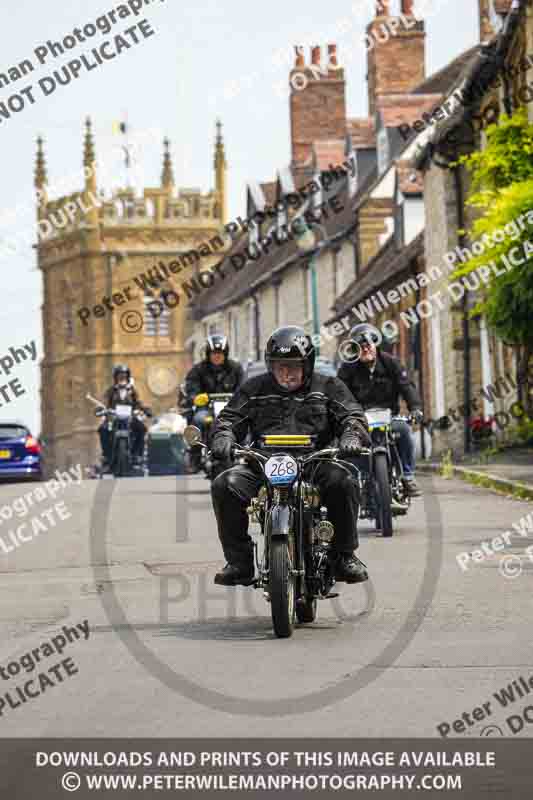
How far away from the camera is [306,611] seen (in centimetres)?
932

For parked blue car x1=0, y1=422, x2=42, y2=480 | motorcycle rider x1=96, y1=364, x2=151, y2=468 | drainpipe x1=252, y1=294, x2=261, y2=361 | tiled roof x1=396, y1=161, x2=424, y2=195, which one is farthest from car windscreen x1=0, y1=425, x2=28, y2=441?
drainpipe x1=252, y1=294, x2=261, y2=361

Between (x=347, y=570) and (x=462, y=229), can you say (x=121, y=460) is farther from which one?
(x=347, y=570)

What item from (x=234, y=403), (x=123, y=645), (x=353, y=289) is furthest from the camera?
(x=353, y=289)

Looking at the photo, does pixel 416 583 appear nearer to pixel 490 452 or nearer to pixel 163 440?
pixel 490 452

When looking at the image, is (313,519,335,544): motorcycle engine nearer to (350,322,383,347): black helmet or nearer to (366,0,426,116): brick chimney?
(350,322,383,347): black helmet

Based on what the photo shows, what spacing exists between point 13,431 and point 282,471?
2577 centimetres

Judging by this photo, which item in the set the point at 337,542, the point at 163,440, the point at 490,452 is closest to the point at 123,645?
the point at 337,542

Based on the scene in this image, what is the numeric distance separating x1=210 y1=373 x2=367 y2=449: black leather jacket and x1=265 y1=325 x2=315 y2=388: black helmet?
0.58ft

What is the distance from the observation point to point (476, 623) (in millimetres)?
9102

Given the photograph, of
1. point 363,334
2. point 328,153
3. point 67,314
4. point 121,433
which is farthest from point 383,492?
point 67,314

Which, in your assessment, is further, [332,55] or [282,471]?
[332,55]
